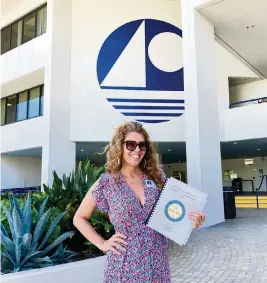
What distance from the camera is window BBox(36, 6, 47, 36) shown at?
1364cm

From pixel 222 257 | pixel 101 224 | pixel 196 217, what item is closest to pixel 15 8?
pixel 101 224

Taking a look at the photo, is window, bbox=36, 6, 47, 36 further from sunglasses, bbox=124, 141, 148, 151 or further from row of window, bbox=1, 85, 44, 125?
sunglasses, bbox=124, 141, 148, 151

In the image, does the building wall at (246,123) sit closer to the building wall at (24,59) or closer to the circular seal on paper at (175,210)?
the building wall at (24,59)

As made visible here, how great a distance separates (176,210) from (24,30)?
1543cm

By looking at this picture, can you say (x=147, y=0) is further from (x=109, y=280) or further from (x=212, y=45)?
(x=109, y=280)

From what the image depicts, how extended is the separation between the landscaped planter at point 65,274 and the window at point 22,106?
43.6 ft

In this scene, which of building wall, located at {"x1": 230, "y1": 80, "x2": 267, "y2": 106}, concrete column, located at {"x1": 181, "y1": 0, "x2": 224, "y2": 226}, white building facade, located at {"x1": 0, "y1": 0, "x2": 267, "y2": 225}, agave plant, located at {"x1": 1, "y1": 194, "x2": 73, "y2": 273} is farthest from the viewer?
building wall, located at {"x1": 230, "y1": 80, "x2": 267, "y2": 106}

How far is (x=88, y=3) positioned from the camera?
12.9 metres

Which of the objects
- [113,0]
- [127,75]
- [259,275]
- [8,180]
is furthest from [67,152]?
[259,275]

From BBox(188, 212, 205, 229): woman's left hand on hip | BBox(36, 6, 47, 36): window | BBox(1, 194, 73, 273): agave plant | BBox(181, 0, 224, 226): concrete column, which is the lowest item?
BBox(1, 194, 73, 273): agave plant

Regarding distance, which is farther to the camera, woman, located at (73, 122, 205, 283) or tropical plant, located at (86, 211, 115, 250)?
tropical plant, located at (86, 211, 115, 250)

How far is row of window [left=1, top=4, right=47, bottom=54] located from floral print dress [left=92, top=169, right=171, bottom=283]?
13.7 m

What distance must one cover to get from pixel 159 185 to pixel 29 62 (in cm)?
1321

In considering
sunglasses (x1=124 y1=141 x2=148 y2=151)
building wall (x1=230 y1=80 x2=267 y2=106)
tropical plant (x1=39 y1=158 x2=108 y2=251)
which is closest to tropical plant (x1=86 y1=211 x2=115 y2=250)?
tropical plant (x1=39 y1=158 x2=108 y2=251)
